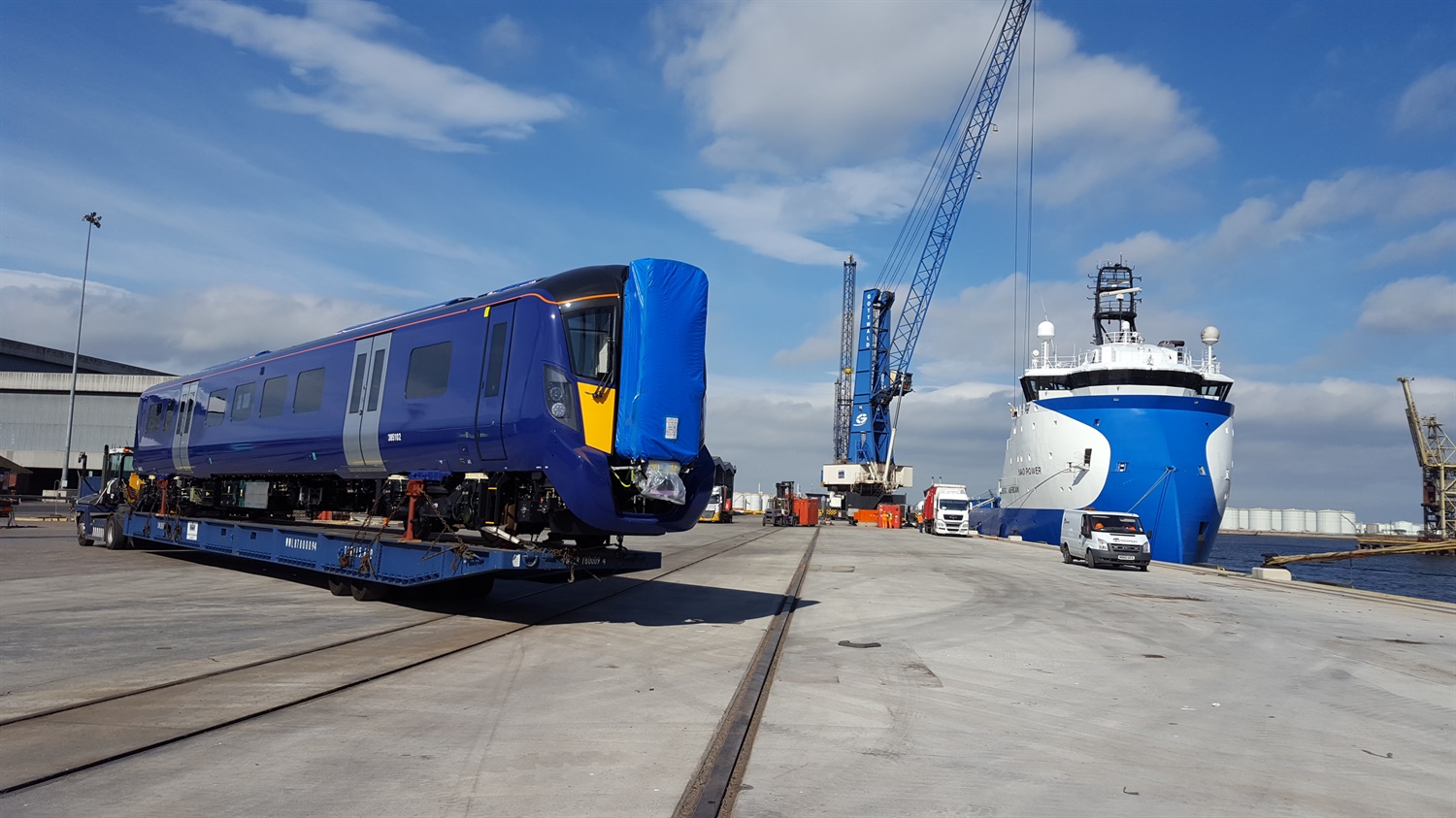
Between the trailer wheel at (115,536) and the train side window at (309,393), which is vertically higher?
the train side window at (309,393)

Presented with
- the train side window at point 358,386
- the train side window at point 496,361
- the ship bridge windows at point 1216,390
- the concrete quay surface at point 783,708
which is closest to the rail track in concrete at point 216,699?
the concrete quay surface at point 783,708

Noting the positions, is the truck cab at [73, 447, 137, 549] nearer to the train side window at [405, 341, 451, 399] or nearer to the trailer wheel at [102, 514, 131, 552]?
the trailer wheel at [102, 514, 131, 552]

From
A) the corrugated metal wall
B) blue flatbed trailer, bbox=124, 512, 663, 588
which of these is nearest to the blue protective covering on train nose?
blue flatbed trailer, bbox=124, 512, 663, 588

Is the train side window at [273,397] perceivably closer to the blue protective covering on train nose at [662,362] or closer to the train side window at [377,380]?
the train side window at [377,380]

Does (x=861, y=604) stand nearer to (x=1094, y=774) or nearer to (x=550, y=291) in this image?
(x=550, y=291)

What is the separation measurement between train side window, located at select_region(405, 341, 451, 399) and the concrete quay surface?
10.2 ft

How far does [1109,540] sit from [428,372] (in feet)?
75.1

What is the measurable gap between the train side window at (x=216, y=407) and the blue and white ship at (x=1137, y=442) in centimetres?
3418

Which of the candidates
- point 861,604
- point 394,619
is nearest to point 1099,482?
point 861,604

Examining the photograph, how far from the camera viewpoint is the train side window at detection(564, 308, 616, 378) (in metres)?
10.8

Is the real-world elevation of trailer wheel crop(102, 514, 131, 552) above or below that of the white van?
below

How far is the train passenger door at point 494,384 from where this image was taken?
1116cm

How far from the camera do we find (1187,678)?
961 cm

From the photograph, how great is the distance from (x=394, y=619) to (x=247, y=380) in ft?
24.9
